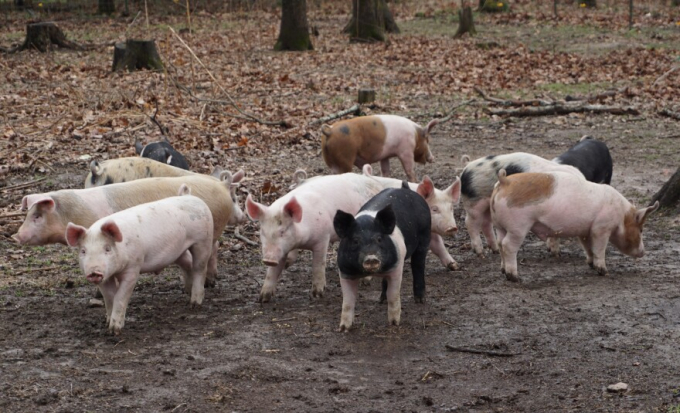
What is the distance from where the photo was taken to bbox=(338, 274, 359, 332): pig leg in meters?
5.20

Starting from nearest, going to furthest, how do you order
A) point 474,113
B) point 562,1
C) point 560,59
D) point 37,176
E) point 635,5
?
point 37,176 → point 474,113 → point 560,59 → point 635,5 → point 562,1

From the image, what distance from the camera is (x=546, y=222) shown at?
20.4 feet

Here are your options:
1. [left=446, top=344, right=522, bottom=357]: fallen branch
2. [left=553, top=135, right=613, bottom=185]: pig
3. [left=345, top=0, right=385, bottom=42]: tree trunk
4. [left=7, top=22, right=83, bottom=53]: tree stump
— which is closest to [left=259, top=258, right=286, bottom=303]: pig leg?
[left=446, top=344, right=522, bottom=357]: fallen branch

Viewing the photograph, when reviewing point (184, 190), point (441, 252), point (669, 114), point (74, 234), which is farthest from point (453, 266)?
point (669, 114)

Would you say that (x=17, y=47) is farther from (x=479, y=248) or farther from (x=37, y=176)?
(x=479, y=248)

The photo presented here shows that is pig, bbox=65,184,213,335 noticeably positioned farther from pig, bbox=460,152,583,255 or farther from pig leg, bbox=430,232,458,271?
pig, bbox=460,152,583,255

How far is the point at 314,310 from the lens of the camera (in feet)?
19.0

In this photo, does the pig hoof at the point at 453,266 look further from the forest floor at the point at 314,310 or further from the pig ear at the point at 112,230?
the pig ear at the point at 112,230

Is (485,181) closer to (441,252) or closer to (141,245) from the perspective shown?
(441,252)

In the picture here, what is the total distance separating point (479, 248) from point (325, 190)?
61.5 inches

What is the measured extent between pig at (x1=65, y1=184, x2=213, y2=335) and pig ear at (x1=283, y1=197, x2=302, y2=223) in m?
0.58

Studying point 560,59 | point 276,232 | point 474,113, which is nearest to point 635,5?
point 560,59

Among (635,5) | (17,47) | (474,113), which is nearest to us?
(474,113)

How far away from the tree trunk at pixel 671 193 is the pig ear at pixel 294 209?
363cm
